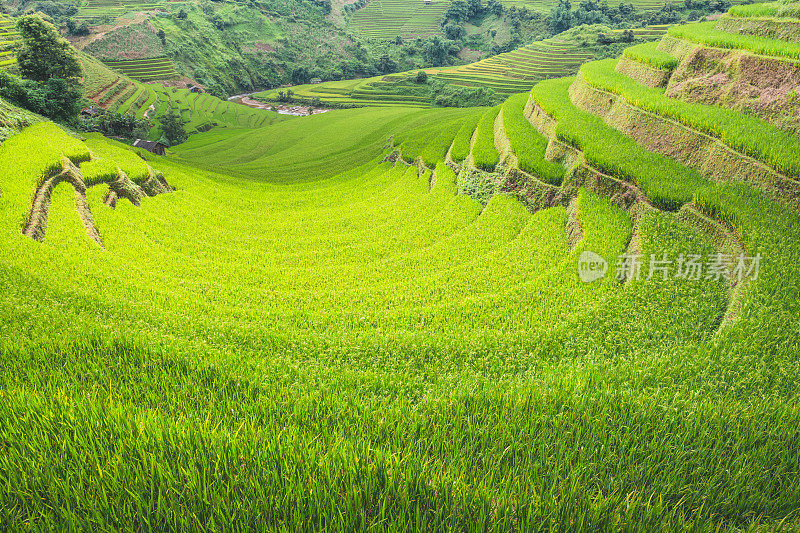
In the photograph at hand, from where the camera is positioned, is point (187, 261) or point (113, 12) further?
point (113, 12)

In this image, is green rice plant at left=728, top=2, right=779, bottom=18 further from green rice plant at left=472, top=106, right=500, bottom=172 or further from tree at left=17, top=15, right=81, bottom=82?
tree at left=17, top=15, right=81, bottom=82

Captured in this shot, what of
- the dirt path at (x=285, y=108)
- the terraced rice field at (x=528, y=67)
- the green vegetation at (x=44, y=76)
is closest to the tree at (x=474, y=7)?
the terraced rice field at (x=528, y=67)

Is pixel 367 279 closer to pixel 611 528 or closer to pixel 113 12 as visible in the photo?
pixel 611 528

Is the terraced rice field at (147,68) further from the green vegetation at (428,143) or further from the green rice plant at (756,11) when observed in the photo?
the green rice plant at (756,11)

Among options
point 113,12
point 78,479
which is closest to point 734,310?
point 78,479

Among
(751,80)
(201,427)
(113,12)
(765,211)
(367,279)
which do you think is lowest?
(367,279)

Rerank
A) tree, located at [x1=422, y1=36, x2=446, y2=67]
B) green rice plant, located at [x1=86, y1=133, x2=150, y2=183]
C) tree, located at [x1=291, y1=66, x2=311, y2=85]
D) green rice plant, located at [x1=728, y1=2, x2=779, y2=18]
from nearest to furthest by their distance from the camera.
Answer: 1. green rice plant, located at [x1=86, y1=133, x2=150, y2=183]
2. green rice plant, located at [x1=728, y1=2, x2=779, y2=18]
3. tree, located at [x1=291, y1=66, x2=311, y2=85]
4. tree, located at [x1=422, y1=36, x2=446, y2=67]

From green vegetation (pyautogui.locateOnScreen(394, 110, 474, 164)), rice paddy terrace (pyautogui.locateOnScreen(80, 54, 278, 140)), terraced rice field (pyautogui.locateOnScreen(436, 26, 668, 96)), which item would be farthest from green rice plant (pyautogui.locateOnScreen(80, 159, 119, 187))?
terraced rice field (pyautogui.locateOnScreen(436, 26, 668, 96))
